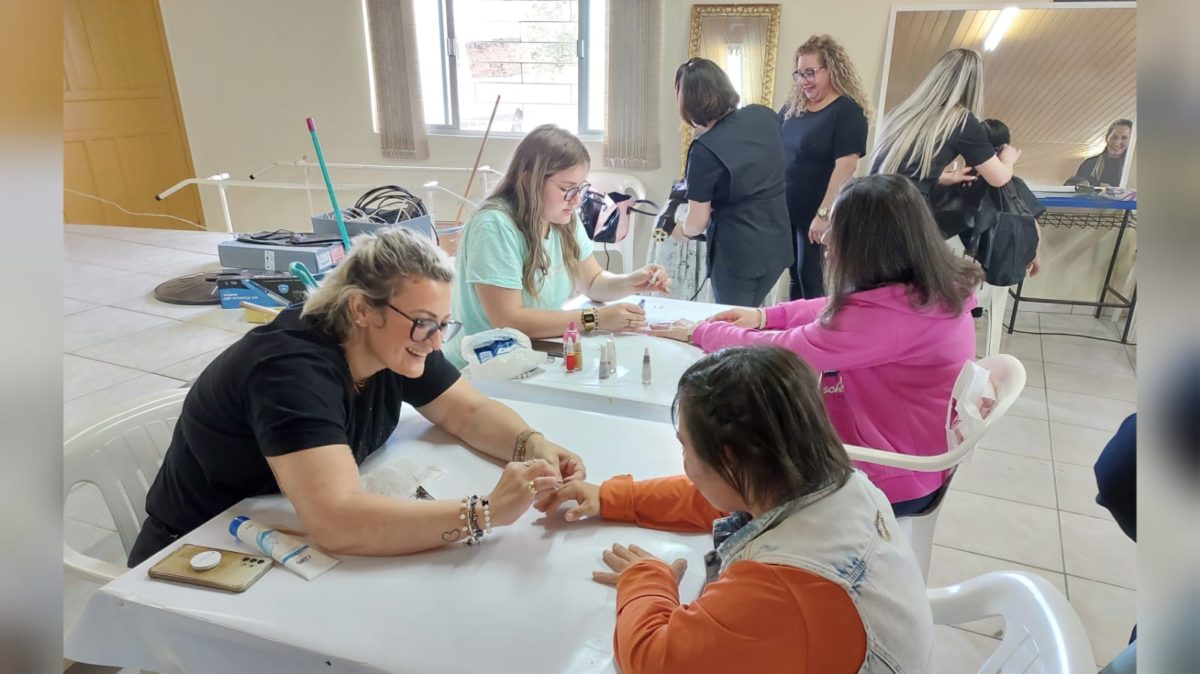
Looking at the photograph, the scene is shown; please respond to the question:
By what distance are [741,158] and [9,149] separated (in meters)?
2.33

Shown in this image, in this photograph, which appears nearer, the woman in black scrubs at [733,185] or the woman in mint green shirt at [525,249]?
the woman in mint green shirt at [525,249]

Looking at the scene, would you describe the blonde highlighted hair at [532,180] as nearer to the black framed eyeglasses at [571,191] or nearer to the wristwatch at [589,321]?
the black framed eyeglasses at [571,191]

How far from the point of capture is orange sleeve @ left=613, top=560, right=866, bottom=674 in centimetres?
72

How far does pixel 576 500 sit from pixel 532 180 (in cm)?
104

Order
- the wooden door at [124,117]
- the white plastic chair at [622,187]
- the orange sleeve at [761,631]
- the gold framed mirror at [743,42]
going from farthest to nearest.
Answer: the wooden door at [124,117] < the white plastic chair at [622,187] < the gold framed mirror at [743,42] < the orange sleeve at [761,631]

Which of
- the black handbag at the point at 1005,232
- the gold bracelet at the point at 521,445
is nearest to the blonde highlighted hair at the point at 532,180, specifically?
the gold bracelet at the point at 521,445

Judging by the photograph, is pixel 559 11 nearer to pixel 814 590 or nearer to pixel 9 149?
pixel 814 590

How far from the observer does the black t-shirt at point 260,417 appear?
1041mm

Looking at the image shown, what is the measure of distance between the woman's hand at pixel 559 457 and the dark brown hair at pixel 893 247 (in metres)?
0.68

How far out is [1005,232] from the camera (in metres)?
3.09

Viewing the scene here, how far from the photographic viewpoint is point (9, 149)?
146mm

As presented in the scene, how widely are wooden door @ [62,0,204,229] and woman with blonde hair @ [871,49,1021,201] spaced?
532 cm

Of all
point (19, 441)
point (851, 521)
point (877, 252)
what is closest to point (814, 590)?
point (851, 521)

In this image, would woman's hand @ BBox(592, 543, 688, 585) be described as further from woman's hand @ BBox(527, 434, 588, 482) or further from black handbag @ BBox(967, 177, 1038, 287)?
black handbag @ BBox(967, 177, 1038, 287)
